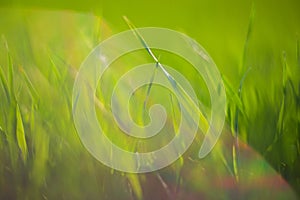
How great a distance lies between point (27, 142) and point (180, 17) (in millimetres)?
710

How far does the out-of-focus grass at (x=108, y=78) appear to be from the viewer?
146cm

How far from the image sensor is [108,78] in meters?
1.47

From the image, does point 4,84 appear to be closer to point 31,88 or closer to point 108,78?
point 31,88

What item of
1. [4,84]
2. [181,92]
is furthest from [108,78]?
[4,84]

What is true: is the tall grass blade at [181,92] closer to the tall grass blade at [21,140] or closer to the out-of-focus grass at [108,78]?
the out-of-focus grass at [108,78]

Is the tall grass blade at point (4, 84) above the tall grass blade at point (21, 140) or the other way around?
above

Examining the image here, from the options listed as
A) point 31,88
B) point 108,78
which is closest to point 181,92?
point 108,78

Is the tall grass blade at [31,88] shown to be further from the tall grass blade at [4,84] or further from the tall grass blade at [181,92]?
the tall grass blade at [181,92]

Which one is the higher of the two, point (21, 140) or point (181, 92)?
point (181, 92)

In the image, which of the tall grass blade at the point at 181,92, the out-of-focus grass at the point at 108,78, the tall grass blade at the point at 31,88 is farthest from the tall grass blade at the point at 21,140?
the tall grass blade at the point at 181,92

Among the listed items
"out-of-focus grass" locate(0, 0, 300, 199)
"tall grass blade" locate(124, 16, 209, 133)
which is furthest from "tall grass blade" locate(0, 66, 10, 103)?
"tall grass blade" locate(124, 16, 209, 133)

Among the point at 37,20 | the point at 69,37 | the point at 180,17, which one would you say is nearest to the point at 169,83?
the point at 180,17

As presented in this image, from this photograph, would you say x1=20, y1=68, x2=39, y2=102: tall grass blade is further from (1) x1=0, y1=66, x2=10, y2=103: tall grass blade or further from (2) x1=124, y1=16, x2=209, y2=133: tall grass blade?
(2) x1=124, y1=16, x2=209, y2=133: tall grass blade

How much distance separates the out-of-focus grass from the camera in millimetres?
1460
